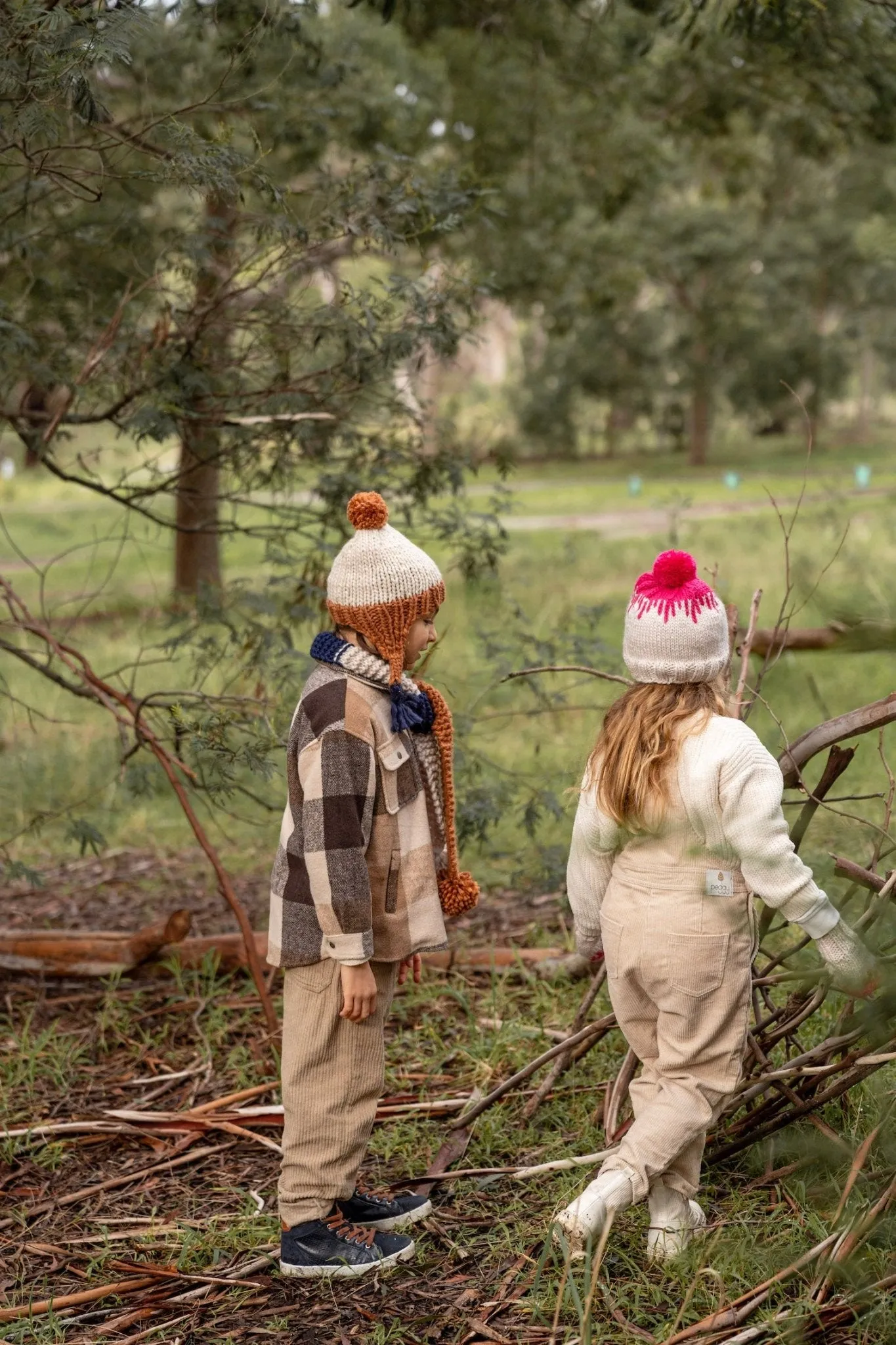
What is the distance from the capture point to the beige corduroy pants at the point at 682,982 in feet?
8.93

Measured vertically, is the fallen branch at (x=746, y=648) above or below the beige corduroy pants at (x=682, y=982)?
above

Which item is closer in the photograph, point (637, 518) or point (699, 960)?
point (699, 960)

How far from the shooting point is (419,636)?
301 centimetres

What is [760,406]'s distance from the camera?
104 ft

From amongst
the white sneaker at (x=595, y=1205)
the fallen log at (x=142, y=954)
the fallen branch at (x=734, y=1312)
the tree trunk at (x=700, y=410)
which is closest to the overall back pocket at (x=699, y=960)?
the white sneaker at (x=595, y=1205)

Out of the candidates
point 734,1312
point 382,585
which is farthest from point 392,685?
point 734,1312

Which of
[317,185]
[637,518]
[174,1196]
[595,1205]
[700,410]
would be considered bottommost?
[174,1196]

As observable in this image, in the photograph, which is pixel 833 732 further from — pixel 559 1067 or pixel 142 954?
pixel 142 954

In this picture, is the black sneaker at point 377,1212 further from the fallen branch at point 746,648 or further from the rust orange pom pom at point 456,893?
the fallen branch at point 746,648

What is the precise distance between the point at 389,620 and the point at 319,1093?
0.97 m

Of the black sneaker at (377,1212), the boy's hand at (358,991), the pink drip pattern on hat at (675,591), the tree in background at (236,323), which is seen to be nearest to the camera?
the pink drip pattern on hat at (675,591)

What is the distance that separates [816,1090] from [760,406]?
29.9 metres

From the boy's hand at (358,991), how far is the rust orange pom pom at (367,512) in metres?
0.88

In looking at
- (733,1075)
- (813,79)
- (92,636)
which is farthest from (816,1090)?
(92,636)
